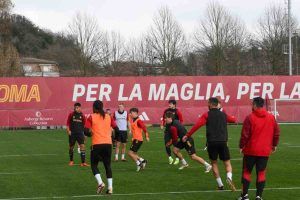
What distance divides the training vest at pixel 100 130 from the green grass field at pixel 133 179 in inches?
45.1

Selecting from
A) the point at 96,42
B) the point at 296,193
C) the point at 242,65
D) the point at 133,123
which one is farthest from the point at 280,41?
the point at 296,193

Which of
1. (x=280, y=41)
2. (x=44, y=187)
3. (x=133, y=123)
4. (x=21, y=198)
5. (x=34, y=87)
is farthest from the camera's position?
(x=280, y=41)

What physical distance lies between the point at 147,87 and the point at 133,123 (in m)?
27.6

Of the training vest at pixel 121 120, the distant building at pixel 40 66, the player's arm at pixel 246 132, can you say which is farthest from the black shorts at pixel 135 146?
the distant building at pixel 40 66

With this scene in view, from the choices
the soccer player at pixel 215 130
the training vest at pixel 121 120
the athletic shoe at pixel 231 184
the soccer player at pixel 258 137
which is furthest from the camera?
the training vest at pixel 121 120

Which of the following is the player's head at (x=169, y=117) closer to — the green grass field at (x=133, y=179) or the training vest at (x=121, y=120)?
the green grass field at (x=133, y=179)

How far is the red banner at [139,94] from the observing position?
4294 cm

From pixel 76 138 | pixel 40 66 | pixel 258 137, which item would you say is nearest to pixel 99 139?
pixel 258 137

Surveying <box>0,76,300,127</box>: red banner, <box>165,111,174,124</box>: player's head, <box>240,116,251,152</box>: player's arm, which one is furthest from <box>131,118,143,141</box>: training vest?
<box>0,76,300,127</box>: red banner

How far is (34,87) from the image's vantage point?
4400cm

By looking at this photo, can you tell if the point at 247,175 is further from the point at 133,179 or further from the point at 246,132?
the point at 133,179

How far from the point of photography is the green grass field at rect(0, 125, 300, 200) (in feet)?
41.7

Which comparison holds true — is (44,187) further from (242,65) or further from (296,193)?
(242,65)

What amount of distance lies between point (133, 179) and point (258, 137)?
197 inches
